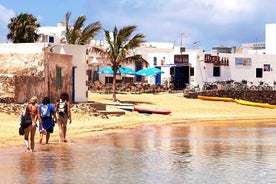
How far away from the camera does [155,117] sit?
120 feet

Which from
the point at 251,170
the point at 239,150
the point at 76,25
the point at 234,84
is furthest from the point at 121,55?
the point at 251,170

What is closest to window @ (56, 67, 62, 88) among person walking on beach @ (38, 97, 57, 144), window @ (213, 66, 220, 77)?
person walking on beach @ (38, 97, 57, 144)

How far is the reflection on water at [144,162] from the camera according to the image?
1248 cm

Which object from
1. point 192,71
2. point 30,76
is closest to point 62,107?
point 30,76

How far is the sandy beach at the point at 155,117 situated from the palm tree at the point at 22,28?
8.70 metres

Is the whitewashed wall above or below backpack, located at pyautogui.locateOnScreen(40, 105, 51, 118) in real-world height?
above

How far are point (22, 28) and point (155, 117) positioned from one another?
2043 centimetres

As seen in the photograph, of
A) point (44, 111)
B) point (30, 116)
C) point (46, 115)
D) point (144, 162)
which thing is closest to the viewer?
point (144, 162)

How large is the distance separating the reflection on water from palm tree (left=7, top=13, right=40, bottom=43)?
31.2 metres

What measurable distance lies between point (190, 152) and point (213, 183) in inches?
243

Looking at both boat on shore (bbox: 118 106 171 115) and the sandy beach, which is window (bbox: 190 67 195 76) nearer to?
the sandy beach

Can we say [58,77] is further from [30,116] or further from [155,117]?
[30,116]

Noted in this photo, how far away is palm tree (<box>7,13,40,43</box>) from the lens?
52438 mm

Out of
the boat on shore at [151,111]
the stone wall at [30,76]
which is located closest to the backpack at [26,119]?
the stone wall at [30,76]
